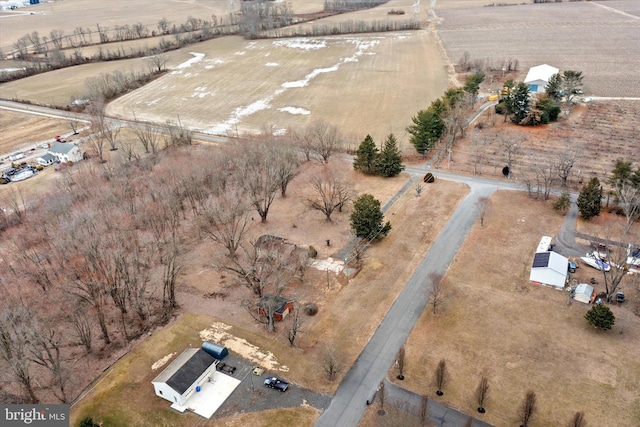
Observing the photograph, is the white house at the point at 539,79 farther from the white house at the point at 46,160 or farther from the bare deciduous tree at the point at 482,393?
the white house at the point at 46,160

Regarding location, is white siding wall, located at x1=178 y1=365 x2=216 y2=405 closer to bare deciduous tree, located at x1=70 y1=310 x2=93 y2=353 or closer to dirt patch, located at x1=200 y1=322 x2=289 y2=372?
dirt patch, located at x1=200 y1=322 x2=289 y2=372

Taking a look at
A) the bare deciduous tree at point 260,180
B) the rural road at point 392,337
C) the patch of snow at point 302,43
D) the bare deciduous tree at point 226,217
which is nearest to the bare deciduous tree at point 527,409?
the rural road at point 392,337

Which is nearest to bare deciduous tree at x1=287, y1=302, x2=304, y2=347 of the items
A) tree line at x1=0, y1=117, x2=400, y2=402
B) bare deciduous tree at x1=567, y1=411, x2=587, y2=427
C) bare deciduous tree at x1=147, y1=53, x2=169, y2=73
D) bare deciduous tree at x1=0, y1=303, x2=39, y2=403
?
tree line at x1=0, y1=117, x2=400, y2=402

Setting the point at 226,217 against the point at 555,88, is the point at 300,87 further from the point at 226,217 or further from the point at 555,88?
the point at 226,217

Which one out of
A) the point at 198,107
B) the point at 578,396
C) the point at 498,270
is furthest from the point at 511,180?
the point at 198,107

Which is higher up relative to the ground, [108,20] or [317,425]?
[108,20]

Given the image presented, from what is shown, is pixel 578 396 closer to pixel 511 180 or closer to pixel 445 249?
pixel 445 249
